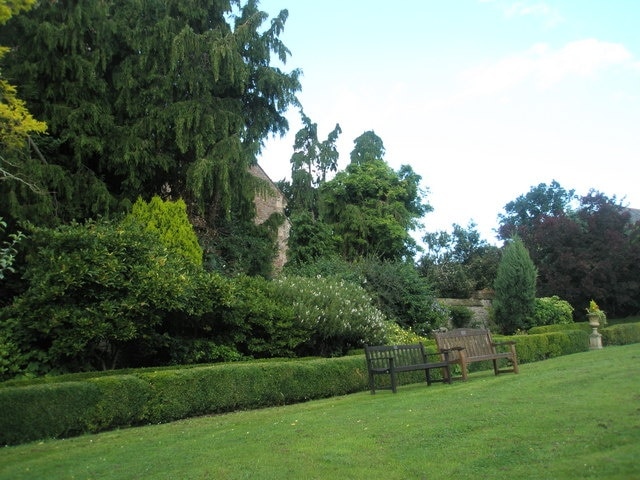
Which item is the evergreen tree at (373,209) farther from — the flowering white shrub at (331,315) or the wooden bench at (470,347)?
the wooden bench at (470,347)

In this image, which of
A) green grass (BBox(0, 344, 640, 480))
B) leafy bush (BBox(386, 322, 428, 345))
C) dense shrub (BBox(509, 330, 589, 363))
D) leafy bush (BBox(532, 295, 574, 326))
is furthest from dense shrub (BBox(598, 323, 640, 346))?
green grass (BBox(0, 344, 640, 480))

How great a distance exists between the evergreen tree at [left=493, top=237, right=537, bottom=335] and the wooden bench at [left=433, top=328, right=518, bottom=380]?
12.1 metres

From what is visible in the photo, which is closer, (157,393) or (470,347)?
(157,393)

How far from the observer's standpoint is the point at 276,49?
1973 centimetres

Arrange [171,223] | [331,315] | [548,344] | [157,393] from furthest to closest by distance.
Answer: [548,344] → [171,223] → [331,315] → [157,393]

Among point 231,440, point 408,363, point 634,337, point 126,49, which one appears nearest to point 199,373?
point 231,440

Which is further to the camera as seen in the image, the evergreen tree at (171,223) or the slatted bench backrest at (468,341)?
the evergreen tree at (171,223)

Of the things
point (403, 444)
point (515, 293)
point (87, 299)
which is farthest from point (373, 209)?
point (403, 444)

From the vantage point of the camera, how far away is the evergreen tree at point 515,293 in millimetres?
23531

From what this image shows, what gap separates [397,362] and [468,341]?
1608mm

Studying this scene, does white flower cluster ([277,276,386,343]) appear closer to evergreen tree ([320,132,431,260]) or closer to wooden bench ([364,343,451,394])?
wooden bench ([364,343,451,394])

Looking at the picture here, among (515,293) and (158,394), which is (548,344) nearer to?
(515,293)

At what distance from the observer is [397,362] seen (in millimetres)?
11328

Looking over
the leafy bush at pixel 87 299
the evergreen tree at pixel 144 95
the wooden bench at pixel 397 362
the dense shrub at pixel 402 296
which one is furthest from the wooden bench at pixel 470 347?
the evergreen tree at pixel 144 95
